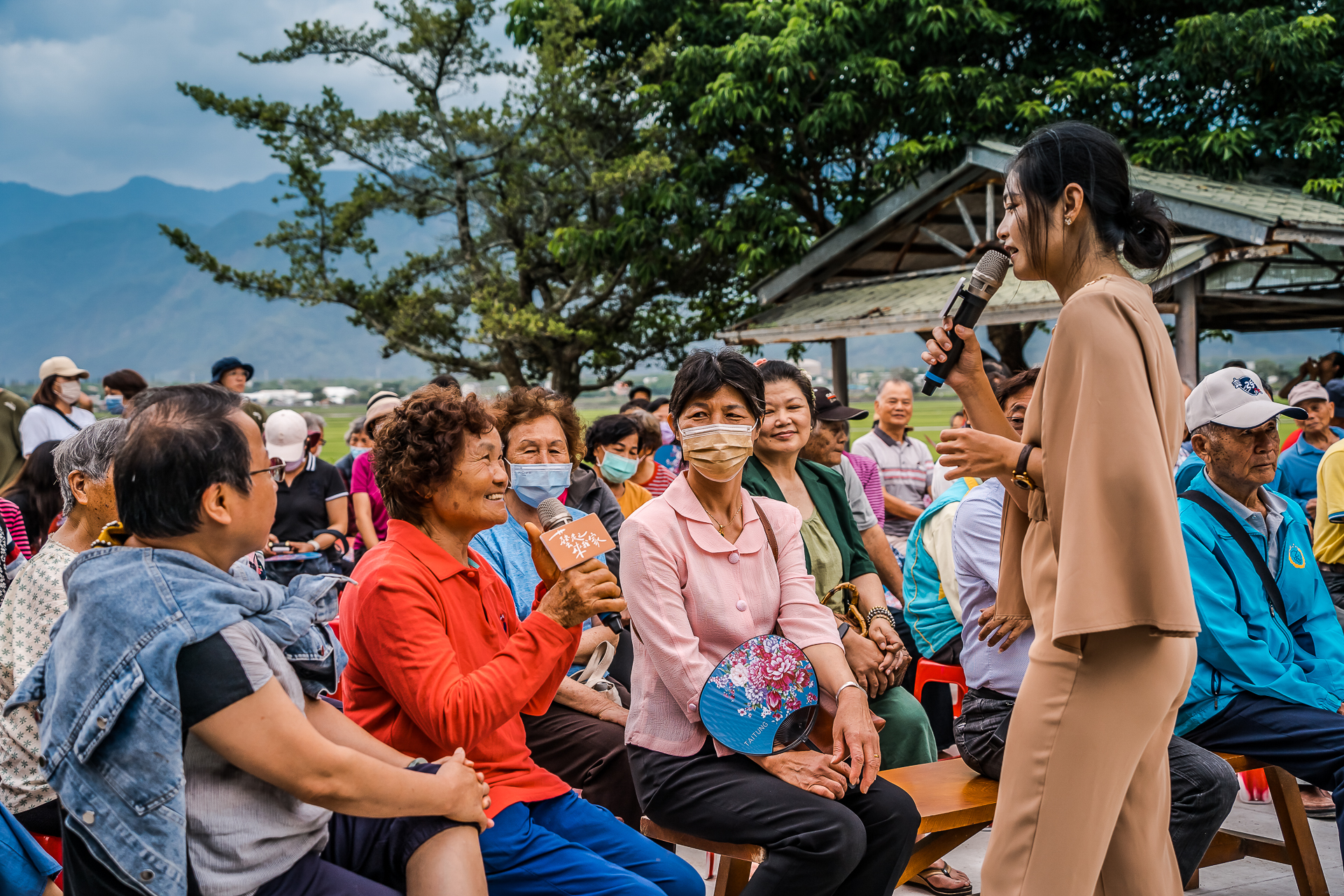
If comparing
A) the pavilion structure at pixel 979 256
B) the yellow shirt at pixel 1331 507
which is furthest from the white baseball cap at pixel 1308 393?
the yellow shirt at pixel 1331 507

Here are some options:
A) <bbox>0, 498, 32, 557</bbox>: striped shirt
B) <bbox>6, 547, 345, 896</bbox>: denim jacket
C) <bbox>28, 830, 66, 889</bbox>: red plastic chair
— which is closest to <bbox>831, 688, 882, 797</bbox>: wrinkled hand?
<bbox>6, 547, 345, 896</bbox>: denim jacket

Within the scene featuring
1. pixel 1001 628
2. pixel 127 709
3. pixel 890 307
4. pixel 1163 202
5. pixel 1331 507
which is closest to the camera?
pixel 127 709

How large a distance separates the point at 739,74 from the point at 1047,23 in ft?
16.2

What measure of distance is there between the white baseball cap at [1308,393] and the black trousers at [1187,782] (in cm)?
496

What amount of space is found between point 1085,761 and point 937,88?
456 inches

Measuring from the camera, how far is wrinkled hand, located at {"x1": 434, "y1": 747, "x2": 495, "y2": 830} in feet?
6.68

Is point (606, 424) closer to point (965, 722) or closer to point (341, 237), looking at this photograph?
point (965, 722)

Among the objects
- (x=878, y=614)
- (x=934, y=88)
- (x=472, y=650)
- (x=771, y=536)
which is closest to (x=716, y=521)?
(x=771, y=536)

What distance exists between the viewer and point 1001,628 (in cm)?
289

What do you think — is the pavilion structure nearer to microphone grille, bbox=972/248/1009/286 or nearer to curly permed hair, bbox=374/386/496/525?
microphone grille, bbox=972/248/1009/286

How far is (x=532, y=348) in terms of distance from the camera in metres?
14.9

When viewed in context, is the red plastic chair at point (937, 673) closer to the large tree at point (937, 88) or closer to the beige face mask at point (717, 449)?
the beige face mask at point (717, 449)

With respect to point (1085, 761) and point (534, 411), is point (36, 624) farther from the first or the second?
point (1085, 761)

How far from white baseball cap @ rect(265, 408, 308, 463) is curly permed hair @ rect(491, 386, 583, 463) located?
2.95 metres
